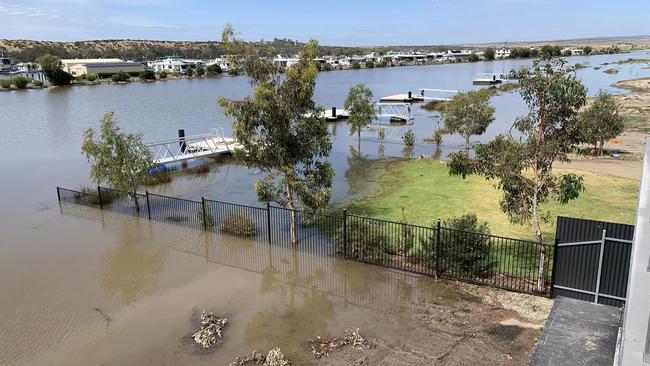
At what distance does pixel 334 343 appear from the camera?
10.6m

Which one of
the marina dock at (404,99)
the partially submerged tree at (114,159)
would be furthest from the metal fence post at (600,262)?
the marina dock at (404,99)

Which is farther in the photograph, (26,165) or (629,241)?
(26,165)

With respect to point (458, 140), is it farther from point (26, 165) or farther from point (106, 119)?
point (26, 165)

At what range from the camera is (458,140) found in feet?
127

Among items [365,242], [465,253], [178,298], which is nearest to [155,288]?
[178,298]

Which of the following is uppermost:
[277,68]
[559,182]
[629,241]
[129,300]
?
[277,68]

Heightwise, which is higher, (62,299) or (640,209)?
(640,209)

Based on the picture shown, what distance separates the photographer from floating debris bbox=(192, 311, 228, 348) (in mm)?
10836

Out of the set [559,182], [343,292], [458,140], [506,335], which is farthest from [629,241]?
[458,140]

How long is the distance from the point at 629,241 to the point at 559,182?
Result: 2.32 metres

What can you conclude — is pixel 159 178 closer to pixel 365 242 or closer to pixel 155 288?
pixel 155 288

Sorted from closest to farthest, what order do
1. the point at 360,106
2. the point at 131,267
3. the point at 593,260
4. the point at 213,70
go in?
the point at 593,260 < the point at 131,267 < the point at 360,106 < the point at 213,70

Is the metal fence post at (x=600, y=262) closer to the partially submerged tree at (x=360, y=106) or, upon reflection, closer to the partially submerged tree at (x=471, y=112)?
the partially submerged tree at (x=471, y=112)

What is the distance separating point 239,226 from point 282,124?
438 cm
